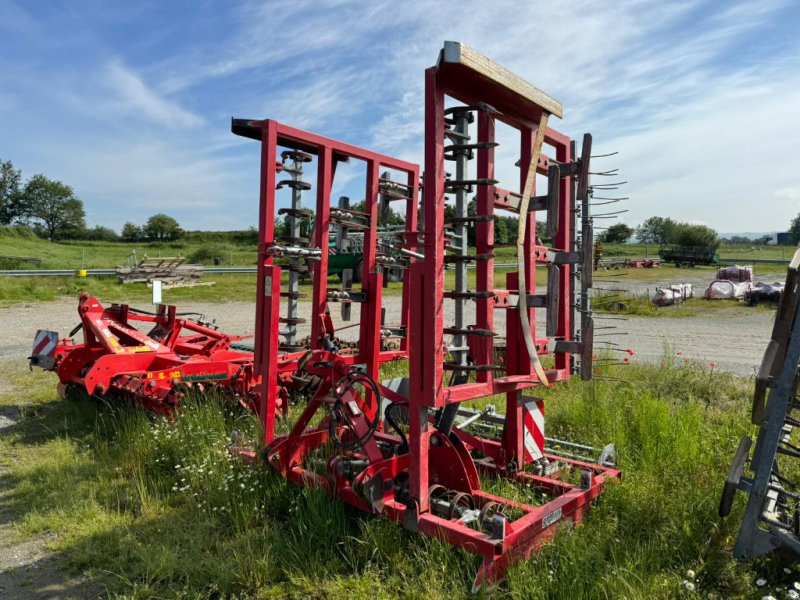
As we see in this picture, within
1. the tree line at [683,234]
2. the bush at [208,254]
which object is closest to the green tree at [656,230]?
the tree line at [683,234]

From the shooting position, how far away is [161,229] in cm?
7862

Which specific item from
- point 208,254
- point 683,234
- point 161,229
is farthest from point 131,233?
point 683,234

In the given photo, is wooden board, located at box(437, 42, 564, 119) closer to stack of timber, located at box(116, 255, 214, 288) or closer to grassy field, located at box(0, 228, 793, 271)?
stack of timber, located at box(116, 255, 214, 288)

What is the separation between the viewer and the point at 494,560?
2867mm

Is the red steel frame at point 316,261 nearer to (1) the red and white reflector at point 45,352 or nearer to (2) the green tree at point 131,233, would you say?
(1) the red and white reflector at point 45,352

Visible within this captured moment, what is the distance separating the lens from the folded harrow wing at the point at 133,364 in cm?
594

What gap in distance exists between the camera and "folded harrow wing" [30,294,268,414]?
5941 millimetres

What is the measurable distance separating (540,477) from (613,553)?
0.98 metres

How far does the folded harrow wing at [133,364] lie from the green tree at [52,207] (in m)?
83.6

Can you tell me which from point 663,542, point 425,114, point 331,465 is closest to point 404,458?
point 331,465

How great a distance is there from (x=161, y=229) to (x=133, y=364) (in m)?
79.2

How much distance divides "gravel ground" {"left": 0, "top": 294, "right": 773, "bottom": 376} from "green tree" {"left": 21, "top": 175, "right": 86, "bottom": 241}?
2774 inches

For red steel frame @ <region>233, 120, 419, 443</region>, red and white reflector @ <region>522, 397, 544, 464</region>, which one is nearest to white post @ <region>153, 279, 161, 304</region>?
red steel frame @ <region>233, 120, 419, 443</region>

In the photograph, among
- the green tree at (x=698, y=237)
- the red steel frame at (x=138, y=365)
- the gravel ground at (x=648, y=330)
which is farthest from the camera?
the green tree at (x=698, y=237)
